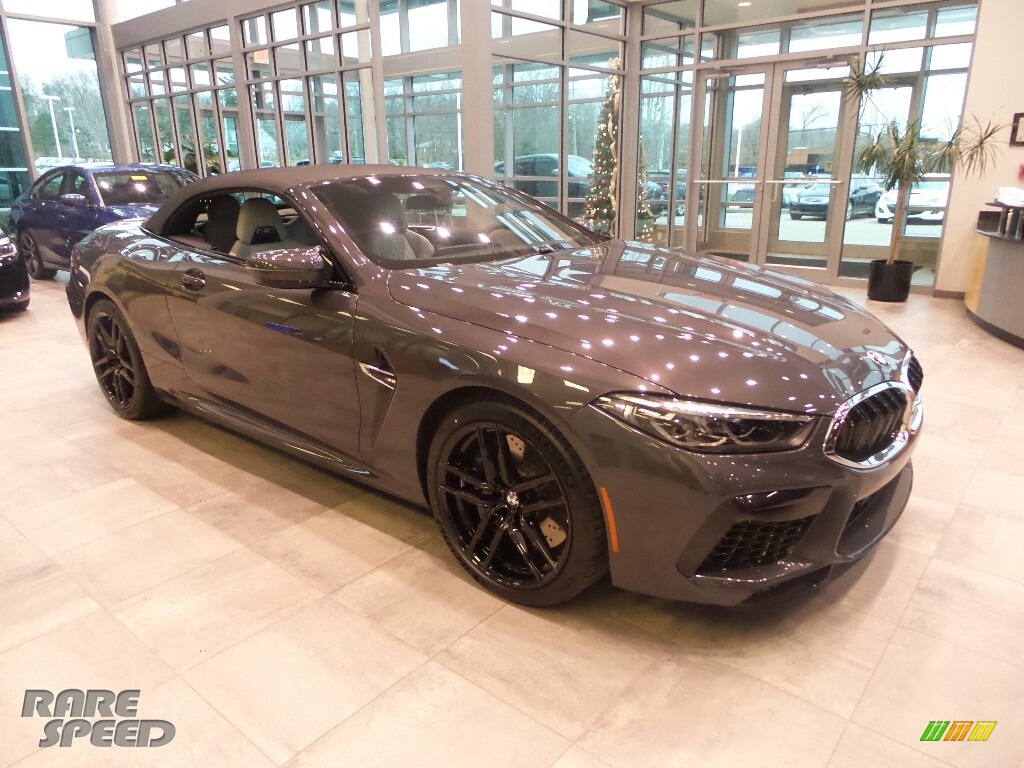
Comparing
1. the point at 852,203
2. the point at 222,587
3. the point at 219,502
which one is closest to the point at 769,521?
the point at 222,587

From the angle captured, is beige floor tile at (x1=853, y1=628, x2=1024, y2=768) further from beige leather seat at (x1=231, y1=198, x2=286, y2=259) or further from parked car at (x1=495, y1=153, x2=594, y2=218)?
parked car at (x1=495, y1=153, x2=594, y2=218)

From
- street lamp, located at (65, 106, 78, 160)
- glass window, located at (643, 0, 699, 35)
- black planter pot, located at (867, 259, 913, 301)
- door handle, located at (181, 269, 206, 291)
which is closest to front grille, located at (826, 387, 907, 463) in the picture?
door handle, located at (181, 269, 206, 291)

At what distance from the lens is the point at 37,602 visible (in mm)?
2184

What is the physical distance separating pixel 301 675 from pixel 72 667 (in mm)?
626

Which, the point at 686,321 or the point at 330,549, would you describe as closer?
the point at 686,321

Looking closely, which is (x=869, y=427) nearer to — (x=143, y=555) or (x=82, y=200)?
(x=143, y=555)

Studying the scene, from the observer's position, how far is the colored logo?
→ 5.32 ft

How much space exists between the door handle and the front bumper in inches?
72.9

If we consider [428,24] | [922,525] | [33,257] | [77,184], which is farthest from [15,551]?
[428,24]

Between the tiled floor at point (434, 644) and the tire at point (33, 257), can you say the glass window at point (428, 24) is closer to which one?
the tire at point (33, 257)

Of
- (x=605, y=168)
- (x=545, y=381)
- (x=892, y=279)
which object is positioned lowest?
(x=892, y=279)

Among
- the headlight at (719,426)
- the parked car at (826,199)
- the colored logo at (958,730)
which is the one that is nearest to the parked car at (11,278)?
the headlight at (719,426)

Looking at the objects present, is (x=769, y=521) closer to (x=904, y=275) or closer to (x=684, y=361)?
(x=684, y=361)

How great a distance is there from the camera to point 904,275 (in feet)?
22.5
